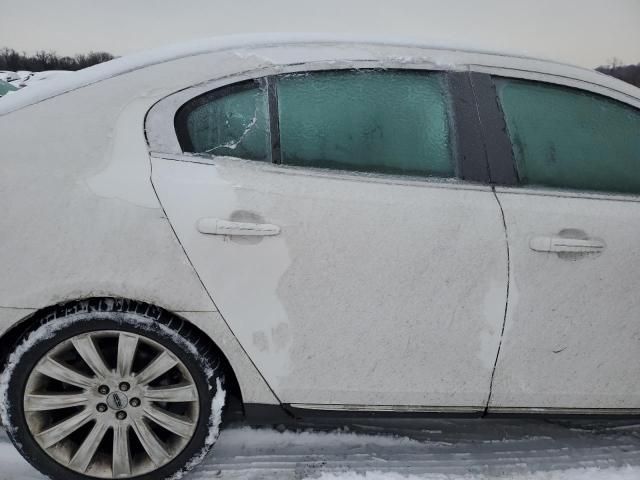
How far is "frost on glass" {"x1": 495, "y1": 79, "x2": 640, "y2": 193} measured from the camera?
78.5 inches

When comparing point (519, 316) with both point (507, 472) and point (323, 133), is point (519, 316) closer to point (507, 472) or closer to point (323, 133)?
point (507, 472)

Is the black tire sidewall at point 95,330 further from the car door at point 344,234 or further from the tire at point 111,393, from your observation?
the car door at point 344,234

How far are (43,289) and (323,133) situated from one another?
1.08 meters

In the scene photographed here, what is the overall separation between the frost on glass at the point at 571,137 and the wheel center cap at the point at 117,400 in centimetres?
165

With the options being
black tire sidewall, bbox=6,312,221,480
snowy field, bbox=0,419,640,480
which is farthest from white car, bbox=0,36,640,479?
snowy field, bbox=0,419,640,480

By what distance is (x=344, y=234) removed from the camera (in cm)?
181

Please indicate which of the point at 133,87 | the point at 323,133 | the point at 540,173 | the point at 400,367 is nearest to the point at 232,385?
the point at 400,367

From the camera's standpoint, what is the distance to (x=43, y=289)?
68.7 inches

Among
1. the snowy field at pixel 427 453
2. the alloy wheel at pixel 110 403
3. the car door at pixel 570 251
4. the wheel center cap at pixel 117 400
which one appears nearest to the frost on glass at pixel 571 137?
the car door at pixel 570 251

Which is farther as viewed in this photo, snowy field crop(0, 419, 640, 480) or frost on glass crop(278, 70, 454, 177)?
snowy field crop(0, 419, 640, 480)

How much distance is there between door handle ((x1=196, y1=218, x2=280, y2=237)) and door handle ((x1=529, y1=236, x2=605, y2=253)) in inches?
37.6

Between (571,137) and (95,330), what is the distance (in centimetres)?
187

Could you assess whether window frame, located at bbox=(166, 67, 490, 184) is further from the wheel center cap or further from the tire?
the wheel center cap

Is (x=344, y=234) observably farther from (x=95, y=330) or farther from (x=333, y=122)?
(x=95, y=330)
